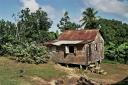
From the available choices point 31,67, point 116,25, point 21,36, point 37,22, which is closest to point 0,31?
point 21,36

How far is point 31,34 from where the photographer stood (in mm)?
49375

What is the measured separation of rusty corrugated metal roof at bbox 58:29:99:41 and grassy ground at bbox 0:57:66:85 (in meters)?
6.03

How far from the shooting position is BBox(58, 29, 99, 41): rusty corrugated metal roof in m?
37.7

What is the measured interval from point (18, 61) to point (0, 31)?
12345mm

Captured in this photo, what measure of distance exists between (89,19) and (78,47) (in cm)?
1808

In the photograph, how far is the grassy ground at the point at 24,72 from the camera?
25522 millimetres

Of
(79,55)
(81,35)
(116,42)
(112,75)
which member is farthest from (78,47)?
(116,42)

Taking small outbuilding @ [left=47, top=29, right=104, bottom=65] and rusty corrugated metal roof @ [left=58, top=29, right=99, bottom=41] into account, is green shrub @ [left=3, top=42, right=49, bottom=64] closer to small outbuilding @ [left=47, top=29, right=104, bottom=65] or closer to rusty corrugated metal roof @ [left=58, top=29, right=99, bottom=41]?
small outbuilding @ [left=47, top=29, right=104, bottom=65]

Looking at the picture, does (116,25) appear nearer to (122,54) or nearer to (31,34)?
(122,54)

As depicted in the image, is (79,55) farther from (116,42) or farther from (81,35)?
(116,42)

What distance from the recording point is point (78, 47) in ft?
120

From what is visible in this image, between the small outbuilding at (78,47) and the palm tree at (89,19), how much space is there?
1318 centimetres

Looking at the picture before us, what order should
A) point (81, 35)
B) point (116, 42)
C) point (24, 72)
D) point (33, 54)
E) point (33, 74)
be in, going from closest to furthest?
point (33, 74) < point (24, 72) < point (33, 54) < point (81, 35) < point (116, 42)

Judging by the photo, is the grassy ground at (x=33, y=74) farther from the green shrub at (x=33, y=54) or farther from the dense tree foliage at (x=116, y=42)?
the dense tree foliage at (x=116, y=42)
